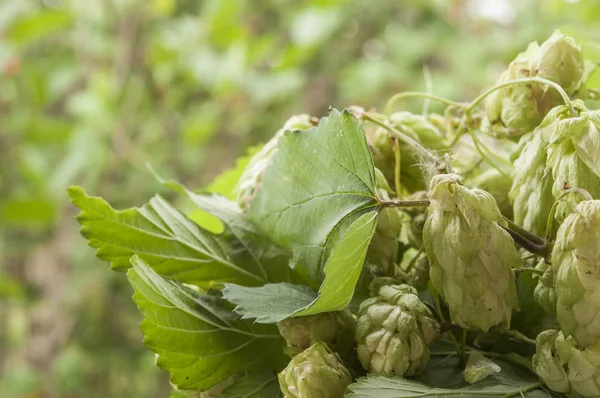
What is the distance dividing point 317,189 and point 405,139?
5 cm

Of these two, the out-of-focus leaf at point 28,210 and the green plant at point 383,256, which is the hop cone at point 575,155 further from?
the out-of-focus leaf at point 28,210

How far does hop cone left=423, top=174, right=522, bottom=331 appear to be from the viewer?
25 centimetres

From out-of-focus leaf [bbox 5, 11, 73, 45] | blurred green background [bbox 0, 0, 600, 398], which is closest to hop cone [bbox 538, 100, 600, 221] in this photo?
blurred green background [bbox 0, 0, 600, 398]

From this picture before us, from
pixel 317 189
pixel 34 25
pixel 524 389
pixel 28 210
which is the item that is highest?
pixel 34 25

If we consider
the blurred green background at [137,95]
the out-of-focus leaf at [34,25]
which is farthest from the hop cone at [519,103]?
the out-of-focus leaf at [34,25]

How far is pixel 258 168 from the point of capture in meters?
0.35

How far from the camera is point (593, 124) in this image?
0.26 metres

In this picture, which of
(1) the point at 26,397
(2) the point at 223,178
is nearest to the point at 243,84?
(1) the point at 26,397

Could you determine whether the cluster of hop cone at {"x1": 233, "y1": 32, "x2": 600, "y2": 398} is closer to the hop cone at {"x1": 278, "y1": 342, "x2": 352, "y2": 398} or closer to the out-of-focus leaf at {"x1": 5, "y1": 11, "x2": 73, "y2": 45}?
the hop cone at {"x1": 278, "y1": 342, "x2": 352, "y2": 398}

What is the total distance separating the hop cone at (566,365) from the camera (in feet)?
A: 0.80

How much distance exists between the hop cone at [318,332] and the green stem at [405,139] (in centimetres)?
8

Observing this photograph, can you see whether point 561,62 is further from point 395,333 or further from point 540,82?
point 395,333

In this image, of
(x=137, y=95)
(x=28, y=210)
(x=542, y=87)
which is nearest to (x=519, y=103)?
(x=542, y=87)

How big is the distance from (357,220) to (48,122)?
55.7 inches
